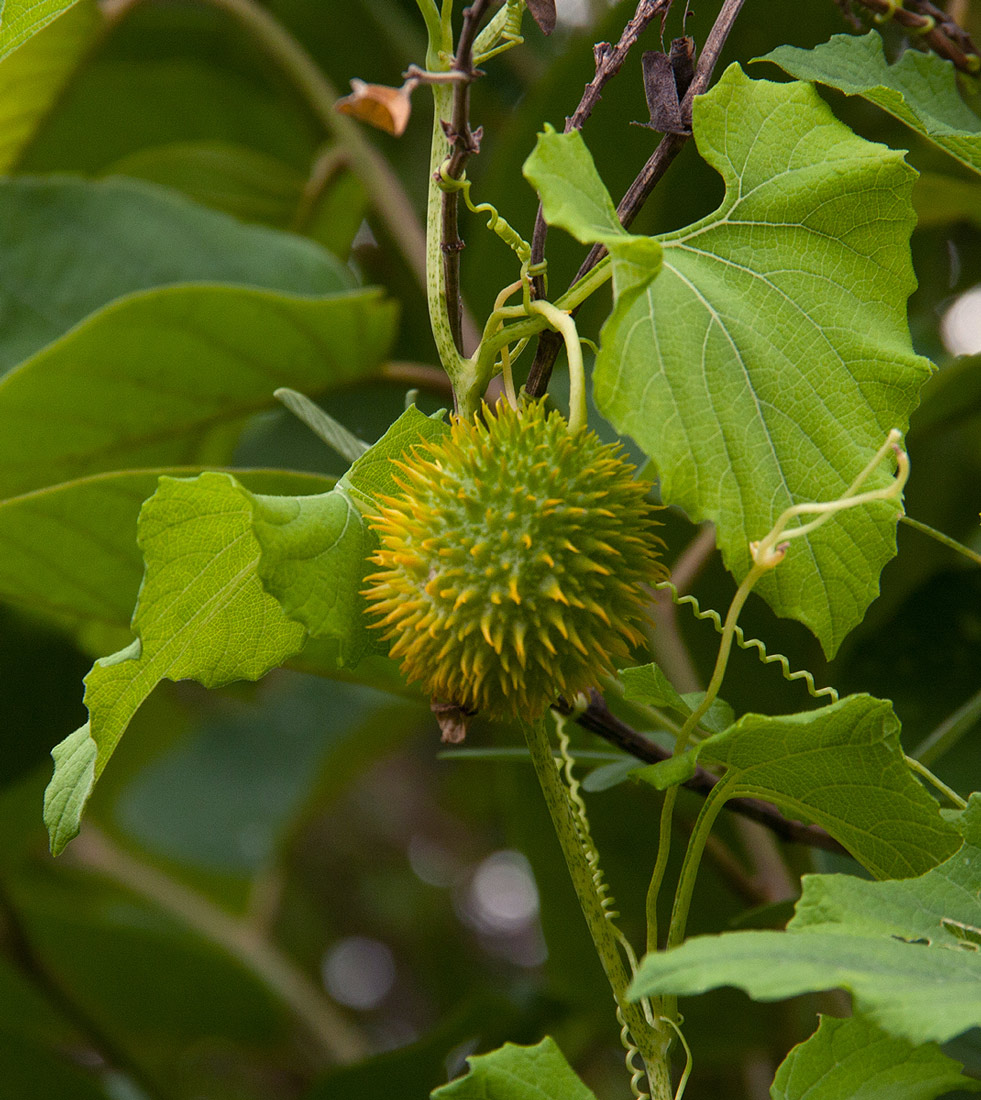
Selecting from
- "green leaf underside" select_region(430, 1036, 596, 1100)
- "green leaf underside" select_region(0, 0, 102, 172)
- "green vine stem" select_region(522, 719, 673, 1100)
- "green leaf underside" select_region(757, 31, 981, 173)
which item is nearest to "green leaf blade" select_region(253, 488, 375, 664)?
"green vine stem" select_region(522, 719, 673, 1100)

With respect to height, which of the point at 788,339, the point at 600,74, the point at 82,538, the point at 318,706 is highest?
the point at 600,74

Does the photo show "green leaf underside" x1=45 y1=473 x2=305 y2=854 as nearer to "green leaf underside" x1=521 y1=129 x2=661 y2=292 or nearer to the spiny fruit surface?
the spiny fruit surface

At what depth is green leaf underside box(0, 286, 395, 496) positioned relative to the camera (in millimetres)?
1132

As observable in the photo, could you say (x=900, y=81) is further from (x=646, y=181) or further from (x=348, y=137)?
(x=348, y=137)

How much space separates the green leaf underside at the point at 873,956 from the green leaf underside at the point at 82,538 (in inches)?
21.0

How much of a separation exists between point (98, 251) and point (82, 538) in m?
0.49

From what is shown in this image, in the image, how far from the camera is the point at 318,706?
2465 mm

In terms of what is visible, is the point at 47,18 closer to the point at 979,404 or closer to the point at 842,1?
the point at 842,1

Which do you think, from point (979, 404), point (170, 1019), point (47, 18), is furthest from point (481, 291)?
point (170, 1019)

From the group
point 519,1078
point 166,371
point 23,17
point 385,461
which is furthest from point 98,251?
point 519,1078

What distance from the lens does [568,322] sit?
0.60 m

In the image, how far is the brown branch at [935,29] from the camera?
87cm

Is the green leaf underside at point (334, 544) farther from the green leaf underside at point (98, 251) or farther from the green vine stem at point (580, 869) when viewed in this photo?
the green leaf underside at point (98, 251)

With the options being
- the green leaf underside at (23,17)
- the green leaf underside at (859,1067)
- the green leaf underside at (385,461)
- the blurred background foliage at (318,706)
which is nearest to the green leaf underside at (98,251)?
the blurred background foliage at (318,706)
